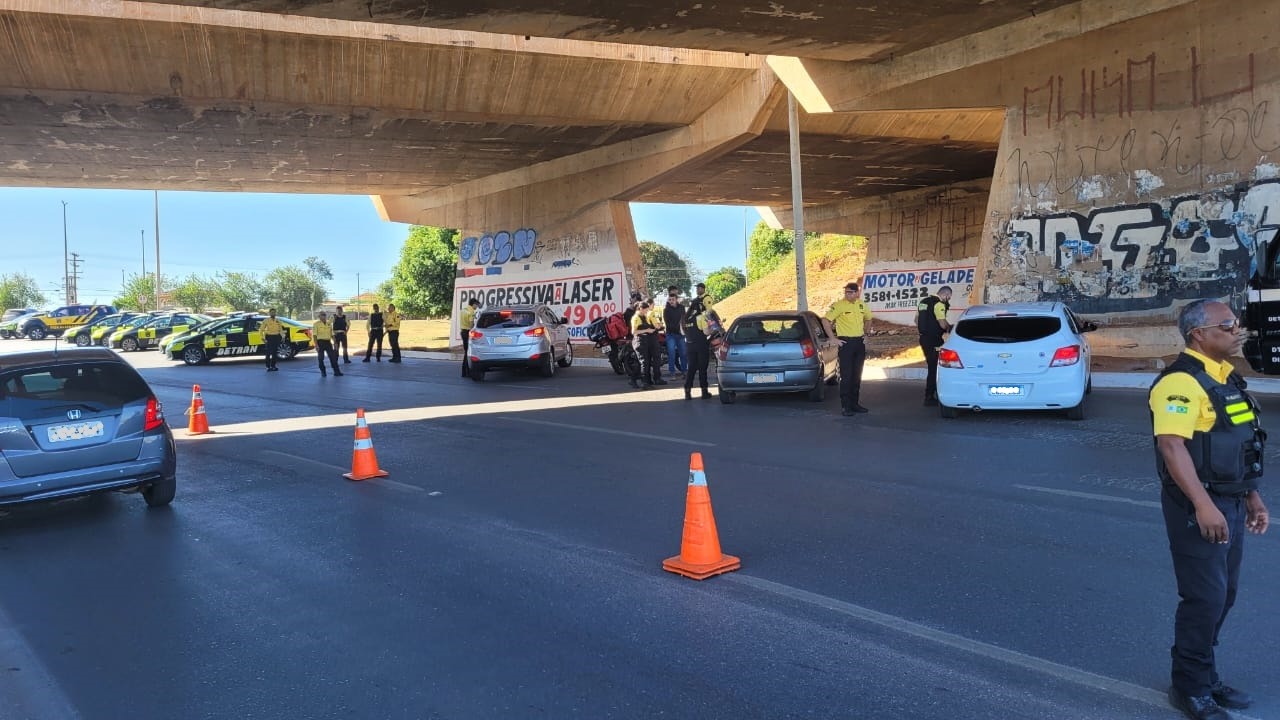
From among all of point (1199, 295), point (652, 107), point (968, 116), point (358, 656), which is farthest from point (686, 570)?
point (968, 116)

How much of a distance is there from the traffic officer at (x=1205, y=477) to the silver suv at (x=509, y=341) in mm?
17242

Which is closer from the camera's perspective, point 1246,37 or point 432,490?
point 432,490

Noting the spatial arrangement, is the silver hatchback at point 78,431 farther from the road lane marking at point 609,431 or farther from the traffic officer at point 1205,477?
the traffic officer at point 1205,477

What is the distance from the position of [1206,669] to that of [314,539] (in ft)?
17.6

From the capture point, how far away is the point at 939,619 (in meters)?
4.61

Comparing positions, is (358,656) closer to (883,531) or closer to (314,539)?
(314,539)

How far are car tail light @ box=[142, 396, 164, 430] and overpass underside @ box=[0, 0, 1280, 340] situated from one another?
8.19m

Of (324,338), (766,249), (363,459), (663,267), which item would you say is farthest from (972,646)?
(663,267)

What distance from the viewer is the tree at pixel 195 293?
9825cm

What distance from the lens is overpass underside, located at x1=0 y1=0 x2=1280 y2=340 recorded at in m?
16.0

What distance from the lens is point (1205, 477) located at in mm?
3312

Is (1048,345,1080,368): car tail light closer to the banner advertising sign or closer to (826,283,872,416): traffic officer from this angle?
(826,283,872,416): traffic officer

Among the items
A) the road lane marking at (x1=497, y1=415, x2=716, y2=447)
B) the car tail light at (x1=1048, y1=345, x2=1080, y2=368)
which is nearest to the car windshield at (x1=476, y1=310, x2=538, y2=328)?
the road lane marking at (x1=497, y1=415, x2=716, y2=447)

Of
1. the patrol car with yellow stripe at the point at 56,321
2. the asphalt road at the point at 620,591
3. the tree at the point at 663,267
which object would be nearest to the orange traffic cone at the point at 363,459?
the asphalt road at the point at 620,591
